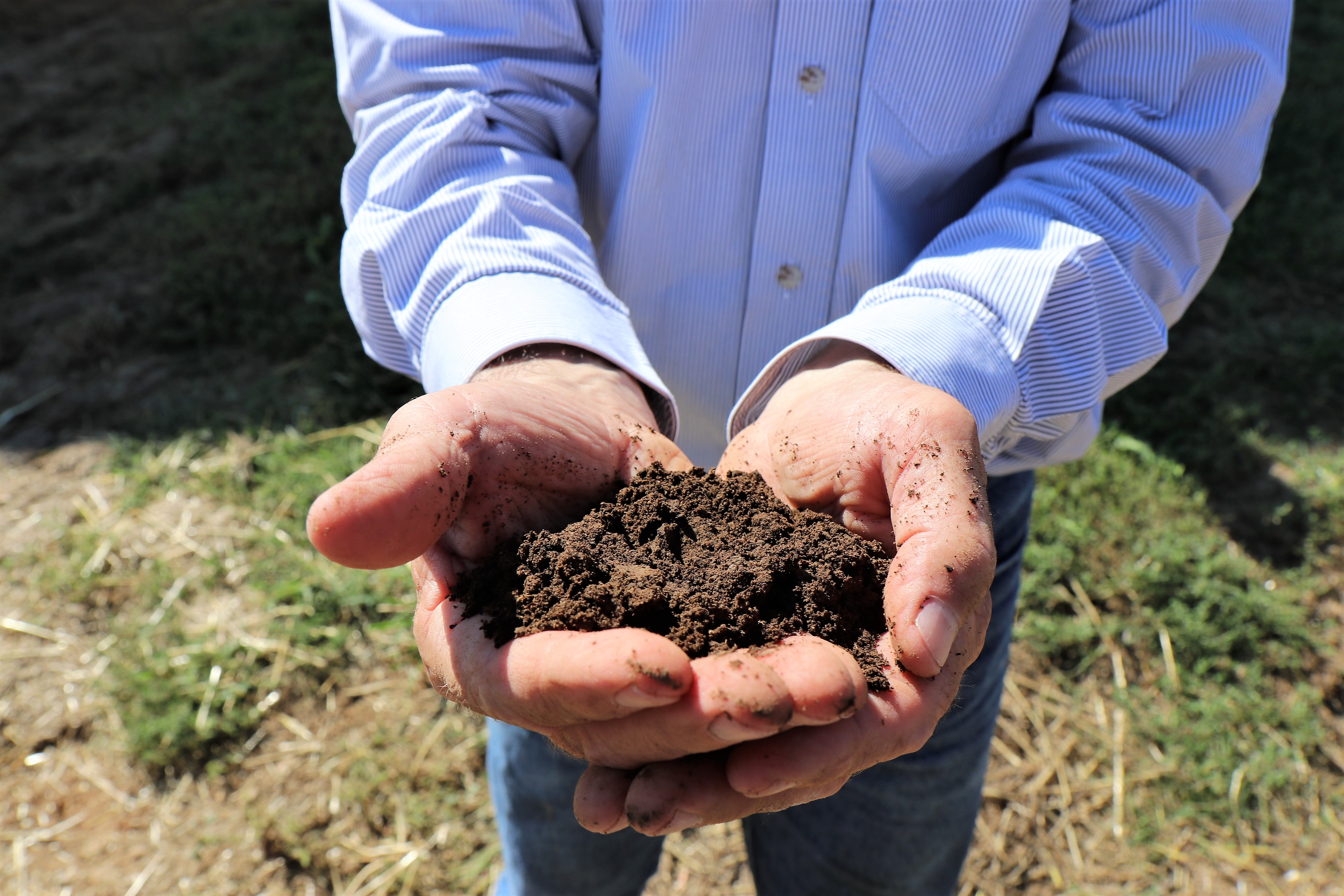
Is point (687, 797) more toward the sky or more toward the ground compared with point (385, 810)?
more toward the sky

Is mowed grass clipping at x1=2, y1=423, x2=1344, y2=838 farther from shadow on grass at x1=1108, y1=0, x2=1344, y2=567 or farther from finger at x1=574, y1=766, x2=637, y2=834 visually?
finger at x1=574, y1=766, x2=637, y2=834

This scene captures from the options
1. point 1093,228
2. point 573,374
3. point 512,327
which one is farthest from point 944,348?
point 512,327

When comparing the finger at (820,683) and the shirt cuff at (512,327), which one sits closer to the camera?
the finger at (820,683)

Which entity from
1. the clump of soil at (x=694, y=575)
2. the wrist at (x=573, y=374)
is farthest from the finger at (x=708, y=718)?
the wrist at (x=573, y=374)

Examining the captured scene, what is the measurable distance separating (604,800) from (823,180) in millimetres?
1267

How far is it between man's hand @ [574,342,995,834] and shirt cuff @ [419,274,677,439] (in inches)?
19.7

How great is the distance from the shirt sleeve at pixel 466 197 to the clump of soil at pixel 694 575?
313mm

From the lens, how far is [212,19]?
750 centimetres

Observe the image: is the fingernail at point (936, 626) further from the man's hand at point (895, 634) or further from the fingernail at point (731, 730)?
the fingernail at point (731, 730)

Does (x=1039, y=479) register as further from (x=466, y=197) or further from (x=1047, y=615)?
(x=466, y=197)

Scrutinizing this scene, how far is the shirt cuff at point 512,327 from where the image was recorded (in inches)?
70.6

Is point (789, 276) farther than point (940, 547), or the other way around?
point (789, 276)

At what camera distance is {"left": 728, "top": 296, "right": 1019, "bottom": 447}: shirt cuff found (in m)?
1.75

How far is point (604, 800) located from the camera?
1402mm
